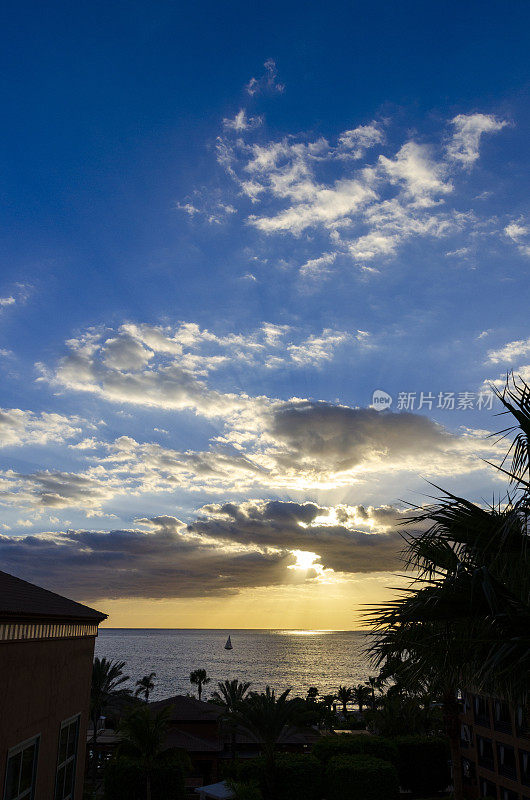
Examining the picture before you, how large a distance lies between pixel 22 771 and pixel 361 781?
25.8 metres

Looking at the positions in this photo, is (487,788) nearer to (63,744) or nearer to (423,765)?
(423,765)

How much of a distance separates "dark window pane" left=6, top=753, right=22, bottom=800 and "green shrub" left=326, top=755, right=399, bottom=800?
25.6m

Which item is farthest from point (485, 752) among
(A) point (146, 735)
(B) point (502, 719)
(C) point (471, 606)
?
(C) point (471, 606)

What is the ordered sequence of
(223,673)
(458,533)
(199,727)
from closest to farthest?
(458,533), (199,727), (223,673)

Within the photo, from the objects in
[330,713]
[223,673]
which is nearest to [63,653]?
[330,713]

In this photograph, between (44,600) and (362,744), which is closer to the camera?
(44,600)

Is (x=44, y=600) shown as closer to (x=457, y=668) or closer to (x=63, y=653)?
(x=63, y=653)

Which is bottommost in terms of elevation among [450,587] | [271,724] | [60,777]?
[271,724]

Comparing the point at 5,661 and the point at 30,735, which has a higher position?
the point at 5,661

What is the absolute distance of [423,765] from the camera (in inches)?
1567

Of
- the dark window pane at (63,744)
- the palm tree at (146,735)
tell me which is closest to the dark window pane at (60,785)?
the dark window pane at (63,744)

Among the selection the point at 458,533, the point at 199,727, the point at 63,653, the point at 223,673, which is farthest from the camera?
the point at 223,673

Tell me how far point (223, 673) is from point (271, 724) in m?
171

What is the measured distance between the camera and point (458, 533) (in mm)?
6824
